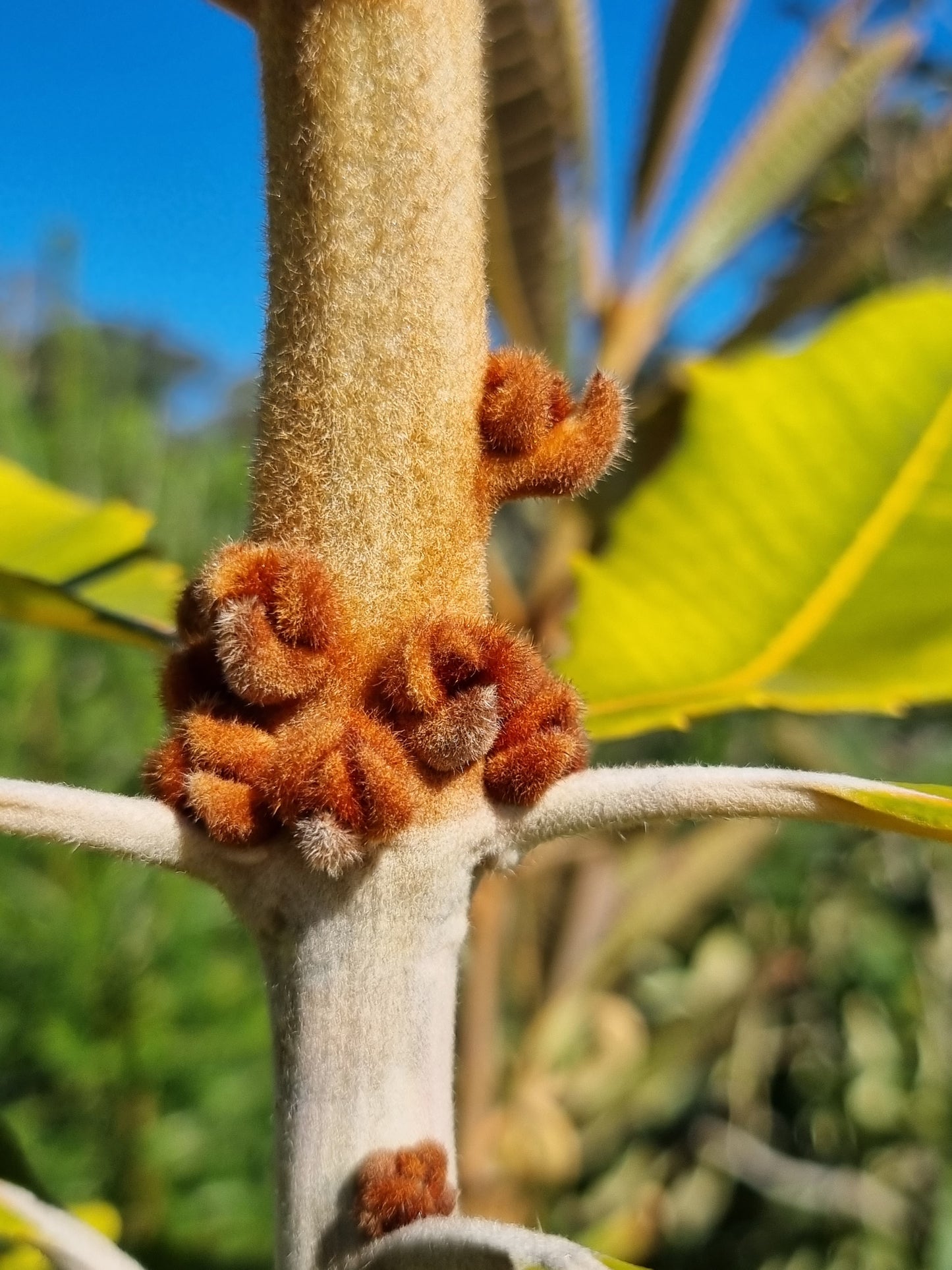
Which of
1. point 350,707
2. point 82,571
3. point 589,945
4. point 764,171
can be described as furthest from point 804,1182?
point 350,707

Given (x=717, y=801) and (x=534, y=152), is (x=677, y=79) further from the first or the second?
(x=717, y=801)

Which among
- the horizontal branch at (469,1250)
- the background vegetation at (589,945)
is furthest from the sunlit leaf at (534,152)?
the horizontal branch at (469,1250)

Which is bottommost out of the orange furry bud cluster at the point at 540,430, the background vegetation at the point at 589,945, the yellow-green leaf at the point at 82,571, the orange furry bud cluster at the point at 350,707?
the background vegetation at the point at 589,945

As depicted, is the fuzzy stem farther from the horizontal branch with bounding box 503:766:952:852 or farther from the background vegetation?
the background vegetation

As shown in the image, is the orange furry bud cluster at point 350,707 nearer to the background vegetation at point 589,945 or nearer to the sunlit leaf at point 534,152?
the background vegetation at point 589,945

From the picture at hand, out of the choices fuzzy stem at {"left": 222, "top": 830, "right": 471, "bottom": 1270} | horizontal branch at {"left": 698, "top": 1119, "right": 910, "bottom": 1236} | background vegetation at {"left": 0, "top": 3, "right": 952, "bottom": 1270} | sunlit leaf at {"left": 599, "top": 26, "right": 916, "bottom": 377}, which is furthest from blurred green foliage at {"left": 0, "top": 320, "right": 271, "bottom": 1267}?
horizontal branch at {"left": 698, "top": 1119, "right": 910, "bottom": 1236}

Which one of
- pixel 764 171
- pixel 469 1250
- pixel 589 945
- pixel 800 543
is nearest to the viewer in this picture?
pixel 469 1250

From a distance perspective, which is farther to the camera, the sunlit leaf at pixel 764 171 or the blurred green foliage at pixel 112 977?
the blurred green foliage at pixel 112 977
